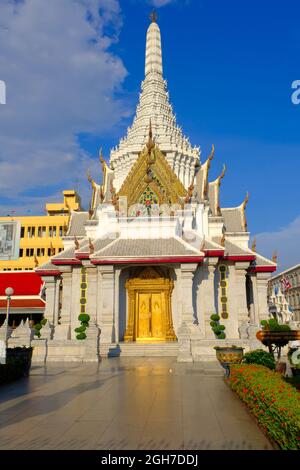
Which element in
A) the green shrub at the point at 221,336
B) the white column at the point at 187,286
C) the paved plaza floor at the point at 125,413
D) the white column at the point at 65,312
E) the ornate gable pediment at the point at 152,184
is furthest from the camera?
the ornate gable pediment at the point at 152,184

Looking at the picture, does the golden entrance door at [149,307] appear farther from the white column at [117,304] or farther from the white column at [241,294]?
the white column at [241,294]

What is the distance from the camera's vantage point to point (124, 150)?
1428 inches

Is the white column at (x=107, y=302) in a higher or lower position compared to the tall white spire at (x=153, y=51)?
lower

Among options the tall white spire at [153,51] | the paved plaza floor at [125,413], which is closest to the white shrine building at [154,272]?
the paved plaza floor at [125,413]

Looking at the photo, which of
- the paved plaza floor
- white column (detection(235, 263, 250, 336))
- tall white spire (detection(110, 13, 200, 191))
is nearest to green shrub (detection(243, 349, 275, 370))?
the paved plaza floor

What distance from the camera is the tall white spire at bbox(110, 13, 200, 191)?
3512 centimetres

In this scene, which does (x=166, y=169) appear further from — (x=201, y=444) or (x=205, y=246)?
(x=201, y=444)

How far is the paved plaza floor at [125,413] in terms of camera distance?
6324mm

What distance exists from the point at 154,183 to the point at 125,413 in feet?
67.4

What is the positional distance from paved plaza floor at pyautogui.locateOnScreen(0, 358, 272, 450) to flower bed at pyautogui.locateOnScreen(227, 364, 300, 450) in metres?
0.29

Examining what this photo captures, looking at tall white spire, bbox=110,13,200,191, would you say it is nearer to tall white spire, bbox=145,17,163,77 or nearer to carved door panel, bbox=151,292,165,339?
tall white spire, bbox=145,17,163,77

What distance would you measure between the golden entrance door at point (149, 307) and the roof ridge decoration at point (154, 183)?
5.28 m

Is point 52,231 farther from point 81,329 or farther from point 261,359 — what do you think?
point 261,359

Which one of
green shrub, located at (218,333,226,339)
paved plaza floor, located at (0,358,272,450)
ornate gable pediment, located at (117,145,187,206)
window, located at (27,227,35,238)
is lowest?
paved plaza floor, located at (0,358,272,450)
